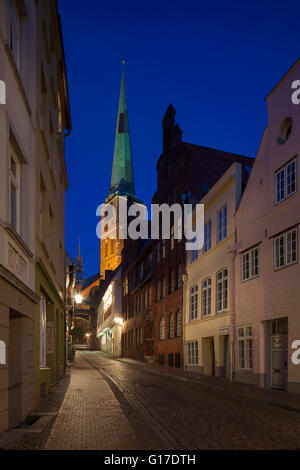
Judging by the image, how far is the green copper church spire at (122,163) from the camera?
110 m

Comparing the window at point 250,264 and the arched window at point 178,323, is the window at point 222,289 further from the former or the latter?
the arched window at point 178,323

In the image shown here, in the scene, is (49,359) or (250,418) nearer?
(250,418)

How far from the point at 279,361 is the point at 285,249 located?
159 inches

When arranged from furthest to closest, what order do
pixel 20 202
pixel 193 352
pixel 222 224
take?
pixel 193 352 < pixel 222 224 < pixel 20 202

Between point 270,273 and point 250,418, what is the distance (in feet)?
27.5

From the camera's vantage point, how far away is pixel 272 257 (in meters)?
18.1

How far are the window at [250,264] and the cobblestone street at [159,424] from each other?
5934 mm

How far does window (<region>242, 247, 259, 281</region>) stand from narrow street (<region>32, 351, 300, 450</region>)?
614 cm

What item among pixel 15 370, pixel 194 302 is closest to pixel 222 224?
pixel 194 302

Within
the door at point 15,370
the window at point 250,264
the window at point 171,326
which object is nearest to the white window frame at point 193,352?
the window at point 171,326

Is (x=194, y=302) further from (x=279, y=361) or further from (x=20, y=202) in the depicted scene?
(x=20, y=202)
